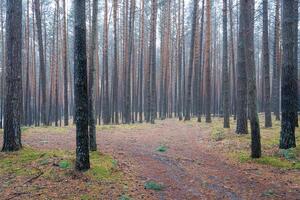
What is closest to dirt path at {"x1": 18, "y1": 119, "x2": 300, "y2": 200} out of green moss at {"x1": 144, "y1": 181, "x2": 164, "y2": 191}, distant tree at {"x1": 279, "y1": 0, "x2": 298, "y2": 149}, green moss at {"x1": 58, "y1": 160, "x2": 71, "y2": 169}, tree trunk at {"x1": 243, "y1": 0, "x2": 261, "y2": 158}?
green moss at {"x1": 144, "y1": 181, "x2": 164, "y2": 191}

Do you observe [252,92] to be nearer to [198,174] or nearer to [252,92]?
[252,92]

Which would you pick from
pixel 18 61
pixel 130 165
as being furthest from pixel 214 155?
pixel 18 61

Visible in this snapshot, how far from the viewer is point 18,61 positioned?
1062cm

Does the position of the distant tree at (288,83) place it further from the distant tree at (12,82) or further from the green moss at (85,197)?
the distant tree at (12,82)

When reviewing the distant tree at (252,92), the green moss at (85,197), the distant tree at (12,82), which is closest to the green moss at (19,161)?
the distant tree at (12,82)

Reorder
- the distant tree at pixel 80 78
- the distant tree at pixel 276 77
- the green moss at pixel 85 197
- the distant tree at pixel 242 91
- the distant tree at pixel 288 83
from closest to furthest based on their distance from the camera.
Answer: the green moss at pixel 85 197 → the distant tree at pixel 80 78 → the distant tree at pixel 288 83 → the distant tree at pixel 242 91 → the distant tree at pixel 276 77

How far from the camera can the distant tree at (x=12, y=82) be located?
10.5 metres

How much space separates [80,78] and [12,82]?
3.46m

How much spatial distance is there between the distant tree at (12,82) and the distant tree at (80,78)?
3.22m

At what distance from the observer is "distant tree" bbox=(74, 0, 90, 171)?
27.3 feet

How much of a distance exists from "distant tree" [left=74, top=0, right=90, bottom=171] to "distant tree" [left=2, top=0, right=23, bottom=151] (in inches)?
127

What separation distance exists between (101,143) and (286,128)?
303 inches

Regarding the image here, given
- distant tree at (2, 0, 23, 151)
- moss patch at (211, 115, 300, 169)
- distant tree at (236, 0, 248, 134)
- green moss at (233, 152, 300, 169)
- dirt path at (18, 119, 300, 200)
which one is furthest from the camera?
distant tree at (236, 0, 248, 134)

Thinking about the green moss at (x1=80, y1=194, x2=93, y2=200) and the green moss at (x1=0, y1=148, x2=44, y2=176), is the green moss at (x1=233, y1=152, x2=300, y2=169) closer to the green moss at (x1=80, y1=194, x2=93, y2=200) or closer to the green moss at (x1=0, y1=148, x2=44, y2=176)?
the green moss at (x1=80, y1=194, x2=93, y2=200)
